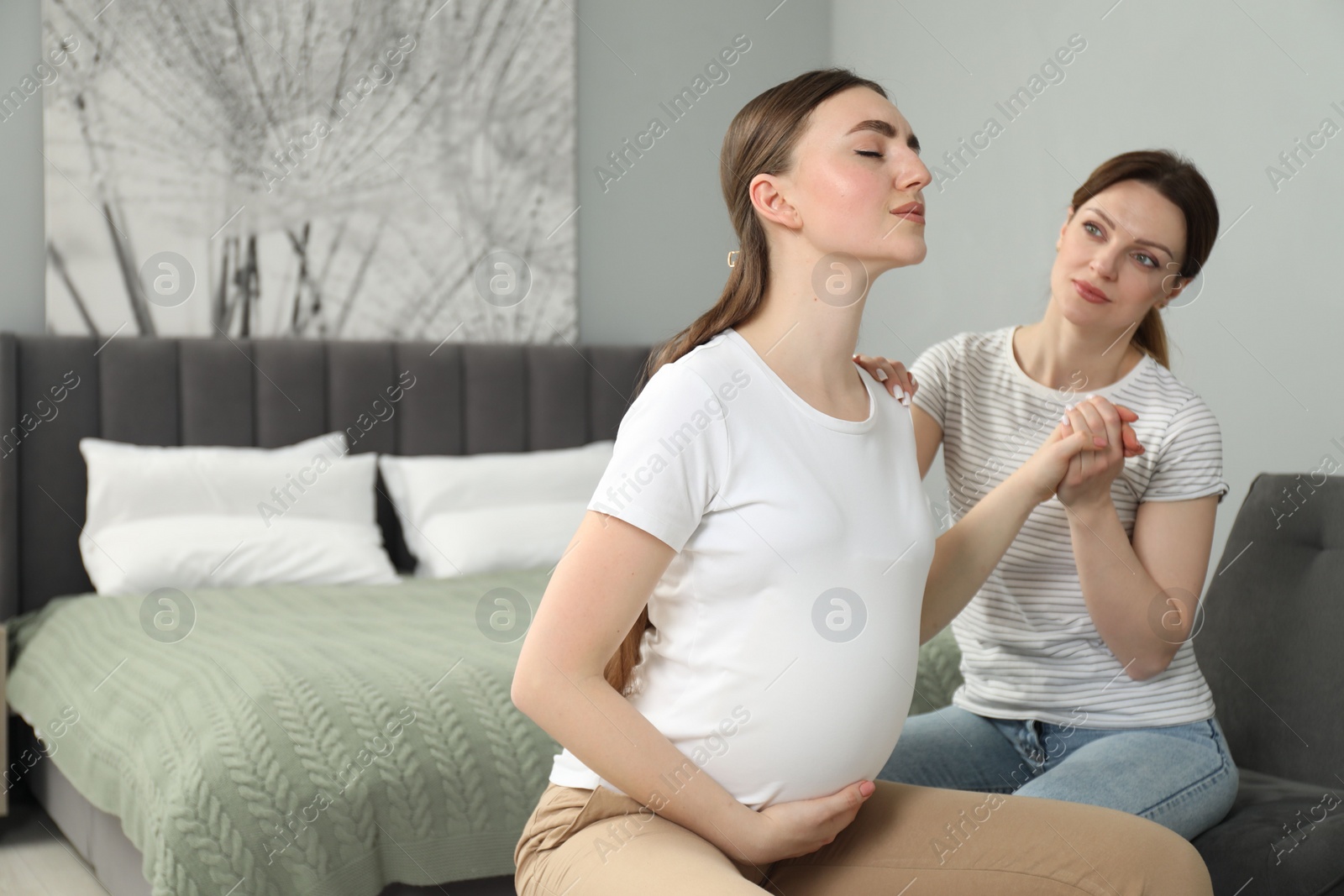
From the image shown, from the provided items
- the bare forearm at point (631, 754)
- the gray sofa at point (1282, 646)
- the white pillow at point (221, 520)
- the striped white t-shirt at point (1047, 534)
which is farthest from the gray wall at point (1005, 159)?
the bare forearm at point (631, 754)

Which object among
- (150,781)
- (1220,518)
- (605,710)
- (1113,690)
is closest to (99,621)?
(150,781)

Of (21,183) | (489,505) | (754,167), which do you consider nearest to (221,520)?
(489,505)

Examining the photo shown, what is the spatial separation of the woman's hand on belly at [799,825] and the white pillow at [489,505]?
2206mm

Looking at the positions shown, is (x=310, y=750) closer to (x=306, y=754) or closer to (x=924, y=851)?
(x=306, y=754)

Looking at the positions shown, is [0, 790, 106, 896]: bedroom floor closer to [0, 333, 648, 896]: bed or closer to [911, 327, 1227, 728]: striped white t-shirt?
[0, 333, 648, 896]: bed

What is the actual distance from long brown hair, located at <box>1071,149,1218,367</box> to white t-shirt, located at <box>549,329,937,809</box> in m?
0.82

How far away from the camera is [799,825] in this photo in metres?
1.06

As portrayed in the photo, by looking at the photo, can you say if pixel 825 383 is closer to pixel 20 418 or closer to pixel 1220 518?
pixel 1220 518

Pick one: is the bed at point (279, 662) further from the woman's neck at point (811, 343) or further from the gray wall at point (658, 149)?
the woman's neck at point (811, 343)

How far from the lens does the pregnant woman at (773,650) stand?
1026 mm

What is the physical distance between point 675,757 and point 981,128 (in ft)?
10.0

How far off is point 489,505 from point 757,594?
2.47 metres

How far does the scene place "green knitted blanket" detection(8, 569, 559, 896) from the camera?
1.64 m

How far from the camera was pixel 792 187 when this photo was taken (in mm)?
1259
